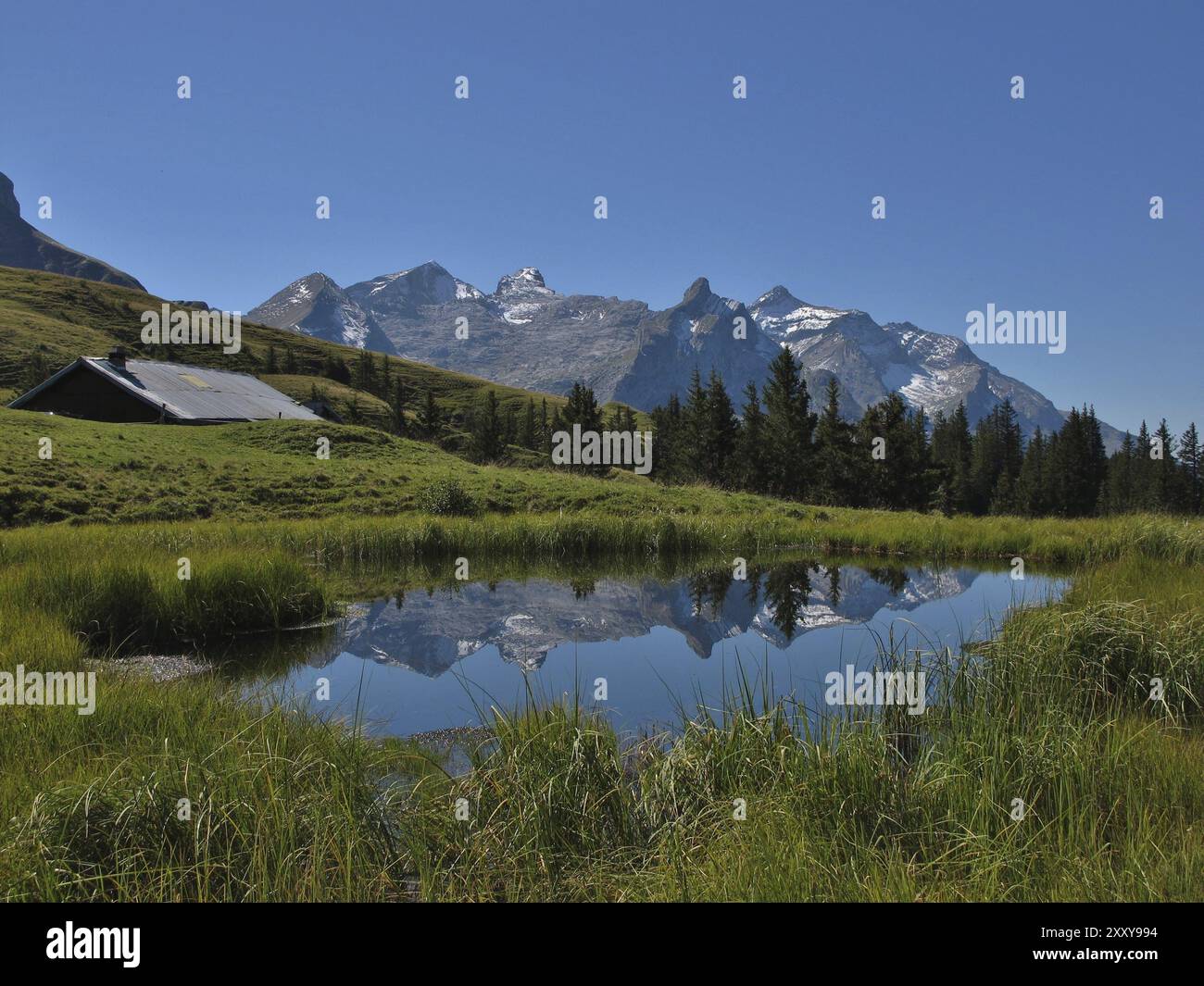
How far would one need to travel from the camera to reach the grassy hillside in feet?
297

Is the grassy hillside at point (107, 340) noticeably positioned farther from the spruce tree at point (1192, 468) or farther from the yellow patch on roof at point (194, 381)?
the spruce tree at point (1192, 468)

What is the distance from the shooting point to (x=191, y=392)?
56.3 metres

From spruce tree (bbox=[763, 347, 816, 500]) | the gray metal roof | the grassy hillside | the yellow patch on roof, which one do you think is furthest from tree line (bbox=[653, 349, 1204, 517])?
the grassy hillside

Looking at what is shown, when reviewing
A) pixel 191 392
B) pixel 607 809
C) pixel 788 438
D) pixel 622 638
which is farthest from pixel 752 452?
pixel 607 809

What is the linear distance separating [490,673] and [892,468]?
61914mm

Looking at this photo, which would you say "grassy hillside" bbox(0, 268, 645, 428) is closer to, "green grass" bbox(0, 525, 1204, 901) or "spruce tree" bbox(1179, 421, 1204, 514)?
"green grass" bbox(0, 525, 1204, 901)

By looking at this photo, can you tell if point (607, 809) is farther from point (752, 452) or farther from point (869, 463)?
point (752, 452)

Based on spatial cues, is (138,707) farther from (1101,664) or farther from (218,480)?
(218,480)

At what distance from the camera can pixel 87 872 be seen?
5.26 m

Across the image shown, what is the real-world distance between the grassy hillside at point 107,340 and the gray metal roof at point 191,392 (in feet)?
51.8

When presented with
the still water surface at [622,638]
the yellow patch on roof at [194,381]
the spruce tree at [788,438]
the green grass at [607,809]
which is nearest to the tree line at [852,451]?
the spruce tree at [788,438]

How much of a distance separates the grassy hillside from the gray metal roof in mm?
15787

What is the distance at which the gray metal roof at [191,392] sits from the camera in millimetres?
52000
